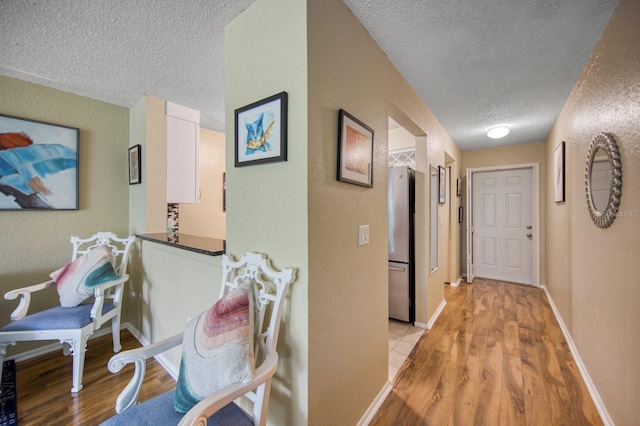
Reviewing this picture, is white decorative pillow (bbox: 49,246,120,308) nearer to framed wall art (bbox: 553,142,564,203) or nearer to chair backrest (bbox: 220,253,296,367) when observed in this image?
chair backrest (bbox: 220,253,296,367)

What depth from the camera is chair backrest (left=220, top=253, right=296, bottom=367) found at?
1.13m

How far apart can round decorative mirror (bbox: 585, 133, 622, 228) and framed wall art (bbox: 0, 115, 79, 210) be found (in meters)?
3.97

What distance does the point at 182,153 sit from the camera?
260 cm

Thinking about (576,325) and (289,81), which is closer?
(289,81)

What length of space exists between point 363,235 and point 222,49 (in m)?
1.53

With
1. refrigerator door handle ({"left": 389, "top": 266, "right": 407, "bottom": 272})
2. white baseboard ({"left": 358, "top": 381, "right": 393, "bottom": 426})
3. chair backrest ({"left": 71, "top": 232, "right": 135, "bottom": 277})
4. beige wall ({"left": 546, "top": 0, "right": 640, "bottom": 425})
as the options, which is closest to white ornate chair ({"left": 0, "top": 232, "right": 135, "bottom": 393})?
chair backrest ({"left": 71, "top": 232, "right": 135, "bottom": 277})

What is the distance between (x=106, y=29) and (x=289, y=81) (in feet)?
4.13

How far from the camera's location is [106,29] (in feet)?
4.99

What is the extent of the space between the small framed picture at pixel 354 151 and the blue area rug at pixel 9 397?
241 centimetres

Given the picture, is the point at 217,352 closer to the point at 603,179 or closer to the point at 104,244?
the point at 104,244

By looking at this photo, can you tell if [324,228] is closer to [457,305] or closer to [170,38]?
[170,38]

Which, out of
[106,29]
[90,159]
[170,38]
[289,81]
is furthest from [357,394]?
[90,159]

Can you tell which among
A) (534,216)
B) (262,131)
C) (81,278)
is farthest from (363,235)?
(534,216)

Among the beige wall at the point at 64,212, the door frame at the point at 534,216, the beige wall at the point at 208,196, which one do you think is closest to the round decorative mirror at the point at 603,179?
the door frame at the point at 534,216
